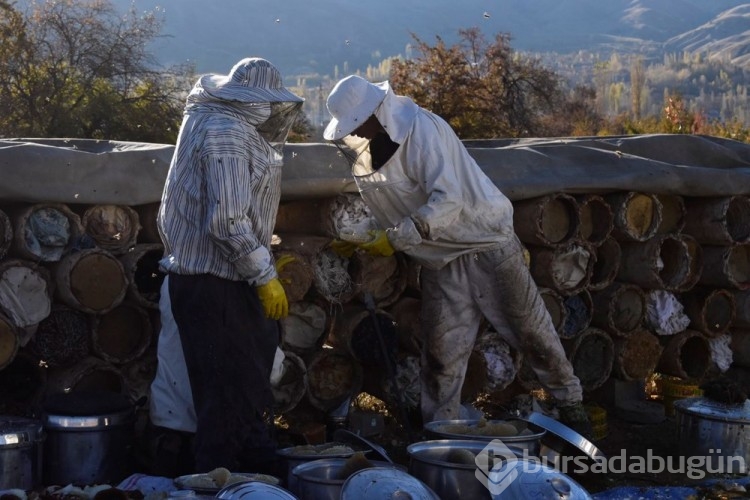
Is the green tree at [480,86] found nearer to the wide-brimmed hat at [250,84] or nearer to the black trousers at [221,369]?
the wide-brimmed hat at [250,84]

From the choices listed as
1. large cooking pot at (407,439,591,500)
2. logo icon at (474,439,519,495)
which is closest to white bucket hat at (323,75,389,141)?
large cooking pot at (407,439,591,500)

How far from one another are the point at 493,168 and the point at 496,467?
2.87 meters

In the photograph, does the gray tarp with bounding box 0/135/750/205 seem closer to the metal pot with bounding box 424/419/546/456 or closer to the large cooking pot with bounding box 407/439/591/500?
the metal pot with bounding box 424/419/546/456

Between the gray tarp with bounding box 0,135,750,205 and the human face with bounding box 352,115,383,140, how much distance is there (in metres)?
0.61

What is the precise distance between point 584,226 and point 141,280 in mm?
3003

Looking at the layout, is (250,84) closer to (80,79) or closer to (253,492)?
(253,492)

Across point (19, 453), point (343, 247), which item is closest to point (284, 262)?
point (343, 247)

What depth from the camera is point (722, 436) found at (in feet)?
18.7

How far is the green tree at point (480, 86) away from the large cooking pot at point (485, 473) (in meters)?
13.5

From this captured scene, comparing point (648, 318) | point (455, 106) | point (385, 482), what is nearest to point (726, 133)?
point (455, 106)

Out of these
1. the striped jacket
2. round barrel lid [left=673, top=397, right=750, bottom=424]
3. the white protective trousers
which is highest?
the striped jacket

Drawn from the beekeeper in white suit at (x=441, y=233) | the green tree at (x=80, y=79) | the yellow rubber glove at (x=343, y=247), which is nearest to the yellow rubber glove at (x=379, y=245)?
the beekeeper in white suit at (x=441, y=233)

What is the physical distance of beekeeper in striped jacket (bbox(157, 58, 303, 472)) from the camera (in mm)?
4328

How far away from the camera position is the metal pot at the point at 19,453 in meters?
4.28
